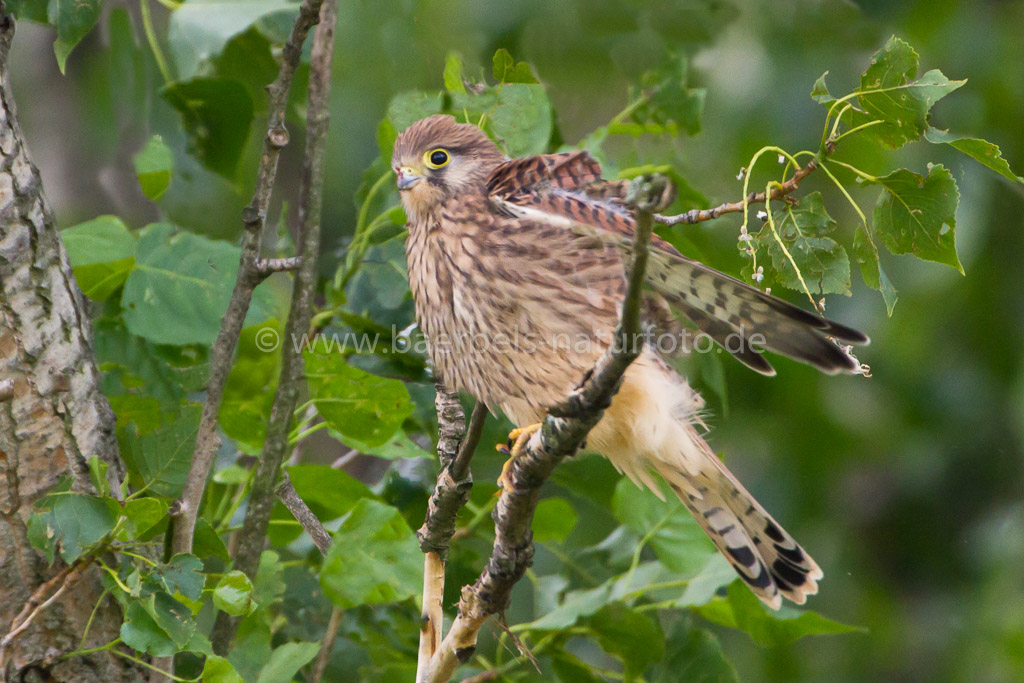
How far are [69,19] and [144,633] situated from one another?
1.24 meters

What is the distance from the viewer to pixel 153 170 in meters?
2.56

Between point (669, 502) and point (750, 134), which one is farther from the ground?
point (750, 134)

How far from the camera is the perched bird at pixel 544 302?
2.03 meters

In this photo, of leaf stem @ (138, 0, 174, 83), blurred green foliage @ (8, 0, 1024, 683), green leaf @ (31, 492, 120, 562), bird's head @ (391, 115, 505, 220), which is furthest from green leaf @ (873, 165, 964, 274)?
leaf stem @ (138, 0, 174, 83)

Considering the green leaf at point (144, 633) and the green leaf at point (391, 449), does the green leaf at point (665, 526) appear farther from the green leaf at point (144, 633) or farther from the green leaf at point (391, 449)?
the green leaf at point (144, 633)

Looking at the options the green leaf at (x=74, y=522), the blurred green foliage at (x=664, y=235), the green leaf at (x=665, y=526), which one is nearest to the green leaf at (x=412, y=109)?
the blurred green foliage at (x=664, y=235)

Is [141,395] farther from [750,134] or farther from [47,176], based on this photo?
[750,134]

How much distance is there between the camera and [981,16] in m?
4.29

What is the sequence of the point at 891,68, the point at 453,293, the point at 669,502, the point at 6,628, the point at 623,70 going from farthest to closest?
the point at 623,70 → the point at 669,502 → the point at 453,293 → the point at 6,628 → the point at 891,68

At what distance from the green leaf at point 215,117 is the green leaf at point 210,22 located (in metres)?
0.12

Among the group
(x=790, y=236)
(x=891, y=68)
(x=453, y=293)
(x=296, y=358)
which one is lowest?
→ (x=296, y=358)

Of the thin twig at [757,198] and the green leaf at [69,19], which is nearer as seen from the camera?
the thin twig at [757,198]

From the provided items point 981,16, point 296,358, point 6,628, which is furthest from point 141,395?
point 981,16

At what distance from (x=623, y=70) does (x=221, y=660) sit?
245cm
